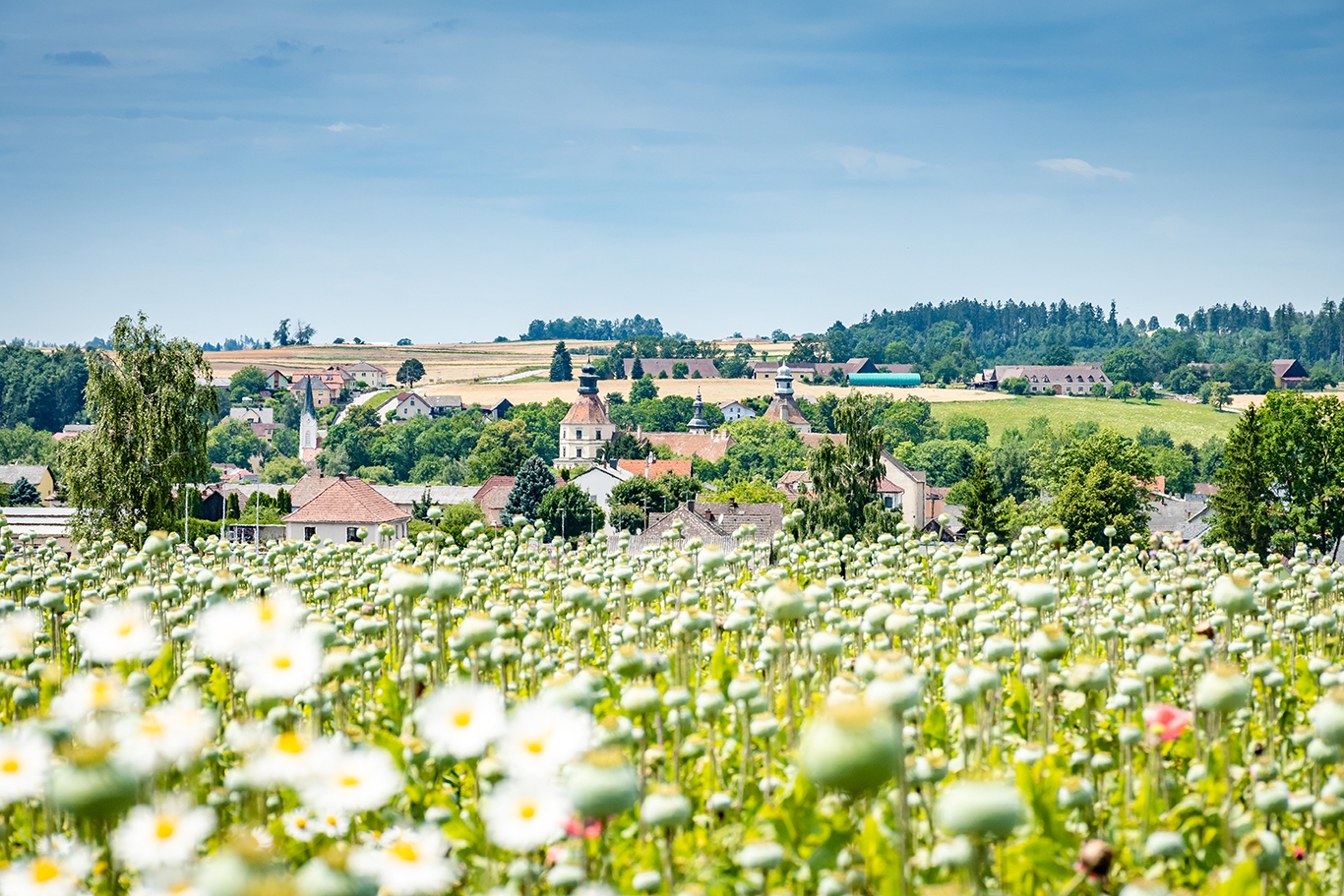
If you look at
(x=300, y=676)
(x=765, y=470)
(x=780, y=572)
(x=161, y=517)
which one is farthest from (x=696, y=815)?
(x=765, y=470)

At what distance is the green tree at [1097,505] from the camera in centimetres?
5769

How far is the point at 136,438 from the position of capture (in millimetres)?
33062

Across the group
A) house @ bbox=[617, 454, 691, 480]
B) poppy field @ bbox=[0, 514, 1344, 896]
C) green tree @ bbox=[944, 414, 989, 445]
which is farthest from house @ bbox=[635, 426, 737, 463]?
poppy field @ bbox=[0, 514, 1344, 896]

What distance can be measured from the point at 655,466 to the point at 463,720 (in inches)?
5026

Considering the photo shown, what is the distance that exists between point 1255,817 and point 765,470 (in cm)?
14299

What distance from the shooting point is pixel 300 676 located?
3.71 m

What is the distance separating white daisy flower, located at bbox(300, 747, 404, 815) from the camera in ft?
10.9

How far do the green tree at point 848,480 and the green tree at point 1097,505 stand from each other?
429 inches

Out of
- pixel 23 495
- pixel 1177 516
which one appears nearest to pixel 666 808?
pixel 1177 516

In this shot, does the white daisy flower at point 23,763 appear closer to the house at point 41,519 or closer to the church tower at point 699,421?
the house at point 41,519

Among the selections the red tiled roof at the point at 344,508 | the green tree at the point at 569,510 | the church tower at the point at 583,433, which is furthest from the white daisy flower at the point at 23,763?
the church tower at the point at 583,433

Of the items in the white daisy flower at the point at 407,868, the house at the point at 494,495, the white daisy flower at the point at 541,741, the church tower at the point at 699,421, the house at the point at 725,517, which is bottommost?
the house at the point at 494,495

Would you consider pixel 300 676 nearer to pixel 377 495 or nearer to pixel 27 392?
pixel 377 495

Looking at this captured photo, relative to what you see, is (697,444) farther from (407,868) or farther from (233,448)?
(407,868)
